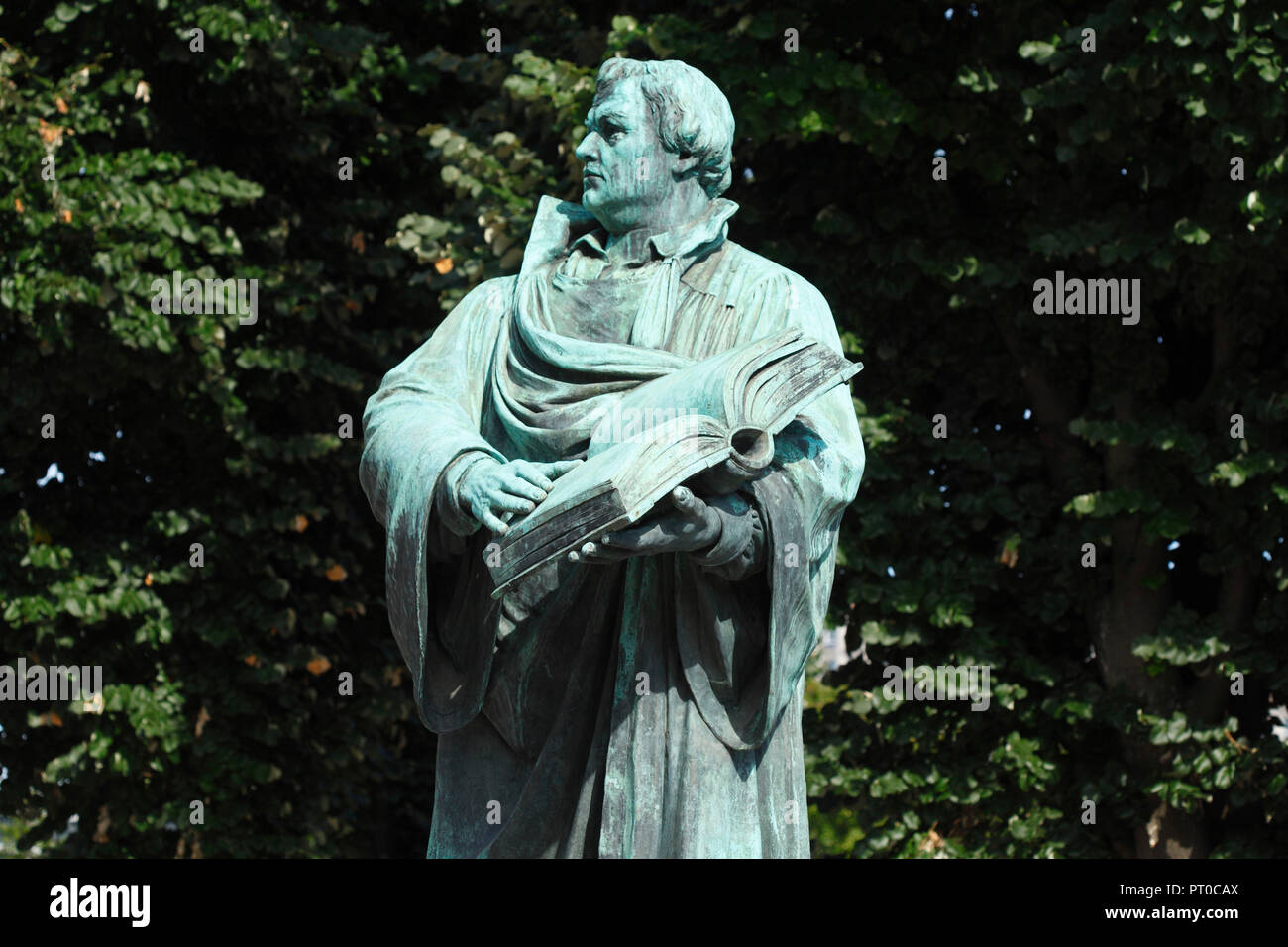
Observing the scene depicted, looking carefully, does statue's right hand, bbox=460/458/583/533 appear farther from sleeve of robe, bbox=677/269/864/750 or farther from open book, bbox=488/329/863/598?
sleeve of robe, bbox=677/269/864/750

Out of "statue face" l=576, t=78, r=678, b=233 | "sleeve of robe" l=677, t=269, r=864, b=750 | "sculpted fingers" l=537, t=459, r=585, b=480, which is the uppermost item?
"statue face" l=576, t=78, r=678, b=233

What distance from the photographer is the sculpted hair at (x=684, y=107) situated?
15.6 ft

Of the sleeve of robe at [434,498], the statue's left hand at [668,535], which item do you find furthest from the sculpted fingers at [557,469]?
the statue's left hand at [668,535]

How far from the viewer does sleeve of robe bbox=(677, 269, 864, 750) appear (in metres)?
4.34

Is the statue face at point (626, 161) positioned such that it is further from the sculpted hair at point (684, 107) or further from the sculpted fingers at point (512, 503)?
the sculpted fingers at point (512, 503)

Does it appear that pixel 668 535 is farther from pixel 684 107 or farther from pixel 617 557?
pixel 684 107

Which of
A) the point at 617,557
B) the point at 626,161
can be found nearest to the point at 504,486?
the point at 617,557

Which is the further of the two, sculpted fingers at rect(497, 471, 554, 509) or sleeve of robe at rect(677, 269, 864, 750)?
sleeve of robe at rect(677, 269, 864, 750)

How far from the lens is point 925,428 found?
10.7 m

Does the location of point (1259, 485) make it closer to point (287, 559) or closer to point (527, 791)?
point (287, 559)

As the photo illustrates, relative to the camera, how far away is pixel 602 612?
4500mm

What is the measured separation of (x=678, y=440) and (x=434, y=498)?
1.90ft

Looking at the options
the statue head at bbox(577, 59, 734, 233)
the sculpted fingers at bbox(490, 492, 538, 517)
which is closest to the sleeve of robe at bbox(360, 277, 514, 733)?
the sculpted fingers at bbox(490, 492, 538, 517)

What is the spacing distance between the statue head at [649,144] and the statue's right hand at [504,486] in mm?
757
